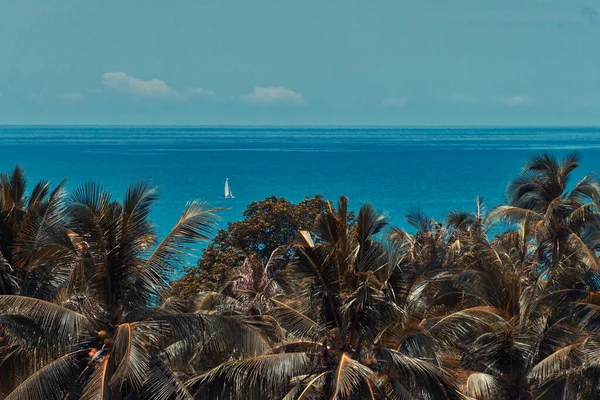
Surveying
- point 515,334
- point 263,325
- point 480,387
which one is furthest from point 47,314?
point 515,334

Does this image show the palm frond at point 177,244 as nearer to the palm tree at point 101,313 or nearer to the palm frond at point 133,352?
the palm tree at point 101,313

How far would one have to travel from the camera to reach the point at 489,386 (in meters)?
18.7

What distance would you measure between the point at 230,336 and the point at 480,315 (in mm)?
5290

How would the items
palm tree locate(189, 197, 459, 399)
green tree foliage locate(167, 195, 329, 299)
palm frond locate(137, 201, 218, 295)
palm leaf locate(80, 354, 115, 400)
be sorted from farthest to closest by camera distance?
green tree foliage locate(167, 195, 329, 299) → palm frond locate(137, 201, 218, 295) → palm tree locate(189, 197, 459, 399) → palm leaf locate(80, 354, 115, 400)

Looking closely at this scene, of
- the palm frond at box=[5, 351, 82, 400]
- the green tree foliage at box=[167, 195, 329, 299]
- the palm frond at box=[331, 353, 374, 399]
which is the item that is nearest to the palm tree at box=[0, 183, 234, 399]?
the palm frond at box=[5, 351, 82, 400]

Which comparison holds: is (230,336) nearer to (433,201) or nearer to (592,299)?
(592,299)

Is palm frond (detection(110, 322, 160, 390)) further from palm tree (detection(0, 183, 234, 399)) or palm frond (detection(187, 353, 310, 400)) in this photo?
palm frond (detection(187, 353, 310, 400))

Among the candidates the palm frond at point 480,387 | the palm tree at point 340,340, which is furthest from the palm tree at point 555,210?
the palm tree at point 340,340

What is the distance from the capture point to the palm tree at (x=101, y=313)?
15.6 meters

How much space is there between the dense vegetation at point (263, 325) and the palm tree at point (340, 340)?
3 cm

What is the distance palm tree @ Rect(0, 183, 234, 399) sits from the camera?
15625mm

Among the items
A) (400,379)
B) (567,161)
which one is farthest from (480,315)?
(567,161)

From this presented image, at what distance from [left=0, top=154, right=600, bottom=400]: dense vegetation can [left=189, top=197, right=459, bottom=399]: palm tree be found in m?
0.03

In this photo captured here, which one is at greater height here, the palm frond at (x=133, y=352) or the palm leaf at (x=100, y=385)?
the palm frond at (x=133, y=352)
